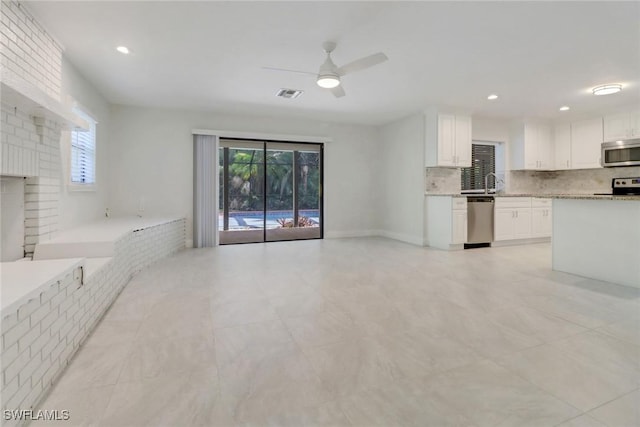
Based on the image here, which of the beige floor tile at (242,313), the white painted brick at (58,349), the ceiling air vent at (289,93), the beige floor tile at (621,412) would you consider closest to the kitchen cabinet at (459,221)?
the ceiling air vent at (289,93)

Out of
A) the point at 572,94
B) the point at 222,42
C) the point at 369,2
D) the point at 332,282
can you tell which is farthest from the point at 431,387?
the point at 572,94

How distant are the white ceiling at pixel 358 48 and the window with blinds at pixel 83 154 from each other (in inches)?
27.7

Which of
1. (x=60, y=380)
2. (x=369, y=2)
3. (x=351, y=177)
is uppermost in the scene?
(x=369, y=2)

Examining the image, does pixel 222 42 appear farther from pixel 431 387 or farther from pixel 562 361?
pixel 562 361

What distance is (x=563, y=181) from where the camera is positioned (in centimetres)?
663

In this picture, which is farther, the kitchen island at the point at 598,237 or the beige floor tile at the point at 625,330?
the kitchen island at the point at 598,237

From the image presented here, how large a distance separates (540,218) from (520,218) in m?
Result: 0.56

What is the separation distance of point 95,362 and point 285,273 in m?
2.21

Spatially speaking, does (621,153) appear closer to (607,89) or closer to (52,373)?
(607,89)

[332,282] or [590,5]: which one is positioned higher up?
[590,5]

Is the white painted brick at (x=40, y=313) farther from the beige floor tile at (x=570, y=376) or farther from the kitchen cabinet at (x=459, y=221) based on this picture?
the kitchen cabinet at (x=459, y=221)

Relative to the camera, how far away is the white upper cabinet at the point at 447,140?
5414 millimetres

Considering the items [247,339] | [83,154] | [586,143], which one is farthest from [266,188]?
[586,143]

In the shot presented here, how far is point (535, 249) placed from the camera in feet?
17.6
